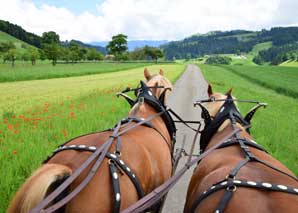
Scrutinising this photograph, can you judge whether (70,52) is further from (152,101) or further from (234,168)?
(234,168)

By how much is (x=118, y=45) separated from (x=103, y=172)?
322ft

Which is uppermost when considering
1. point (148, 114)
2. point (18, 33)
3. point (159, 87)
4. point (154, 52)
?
point (18, 33)

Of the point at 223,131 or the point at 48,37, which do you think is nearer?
the point at 223,131

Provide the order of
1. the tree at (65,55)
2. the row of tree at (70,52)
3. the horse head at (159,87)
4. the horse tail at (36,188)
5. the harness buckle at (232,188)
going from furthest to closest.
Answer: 1. the tree at (65,55)
2. the row of tree at (70,52)
3. the horse head at (159,87)
4. the horse tail at (36,188)
5. the harness buckle at (232,188)

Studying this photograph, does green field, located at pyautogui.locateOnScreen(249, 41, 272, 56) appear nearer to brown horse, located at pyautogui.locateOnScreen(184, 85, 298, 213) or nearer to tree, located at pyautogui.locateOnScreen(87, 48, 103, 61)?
tree, located at pyautogui.locateOnScreen(87, 48, 103, 61)

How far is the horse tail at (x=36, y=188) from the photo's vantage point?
6.55 ft

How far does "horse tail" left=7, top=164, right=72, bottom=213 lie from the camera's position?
6.55 feet

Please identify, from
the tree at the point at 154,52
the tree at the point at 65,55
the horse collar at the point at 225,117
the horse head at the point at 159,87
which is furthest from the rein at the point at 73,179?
the tree at the point at 154,52

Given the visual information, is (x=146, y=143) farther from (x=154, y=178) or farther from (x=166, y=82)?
(x=166, y=82)

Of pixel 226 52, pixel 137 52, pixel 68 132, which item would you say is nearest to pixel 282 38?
pixel 226 52

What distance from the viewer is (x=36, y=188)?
2027 mm

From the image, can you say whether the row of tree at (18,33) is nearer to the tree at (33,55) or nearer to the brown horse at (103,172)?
the tree at (33,55)

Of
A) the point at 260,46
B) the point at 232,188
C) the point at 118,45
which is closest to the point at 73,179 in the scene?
the point at 232,188

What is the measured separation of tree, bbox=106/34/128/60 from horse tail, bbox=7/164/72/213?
9547 centimetres
